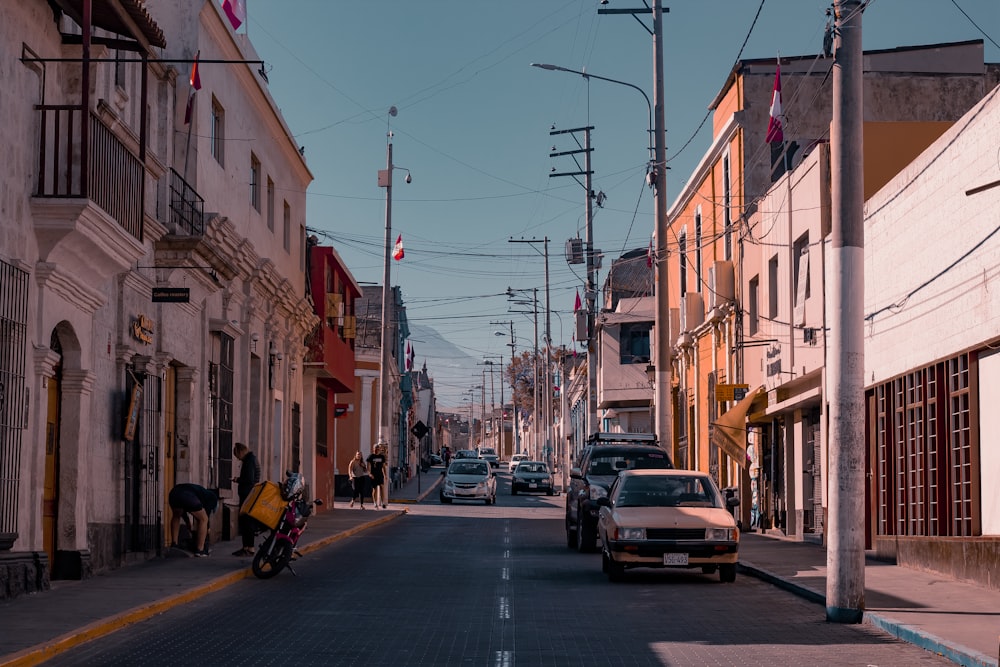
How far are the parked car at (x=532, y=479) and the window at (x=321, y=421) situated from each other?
1701cm

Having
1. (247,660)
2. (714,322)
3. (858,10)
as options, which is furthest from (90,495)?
(714,322)

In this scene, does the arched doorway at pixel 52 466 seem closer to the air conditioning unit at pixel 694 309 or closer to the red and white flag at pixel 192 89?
the red and white flag at pixel 192 89

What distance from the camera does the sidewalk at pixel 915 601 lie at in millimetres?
11328

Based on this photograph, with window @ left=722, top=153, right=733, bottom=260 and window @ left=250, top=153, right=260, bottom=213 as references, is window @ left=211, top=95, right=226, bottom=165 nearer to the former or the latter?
window @ left=250, top=153, right=260, bottom=213

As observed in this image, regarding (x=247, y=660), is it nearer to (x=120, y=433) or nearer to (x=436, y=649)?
(x=436, y=649)

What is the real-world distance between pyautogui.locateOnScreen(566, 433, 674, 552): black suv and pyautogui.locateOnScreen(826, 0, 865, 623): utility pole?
10.7 metres

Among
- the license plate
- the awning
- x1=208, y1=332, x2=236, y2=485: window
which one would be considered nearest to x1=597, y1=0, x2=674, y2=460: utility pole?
the awning

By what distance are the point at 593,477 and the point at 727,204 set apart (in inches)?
474

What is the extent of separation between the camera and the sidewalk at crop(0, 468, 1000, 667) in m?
11.3

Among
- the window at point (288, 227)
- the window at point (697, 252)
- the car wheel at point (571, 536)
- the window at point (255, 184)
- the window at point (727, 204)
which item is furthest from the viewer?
the window at point (697, 252)

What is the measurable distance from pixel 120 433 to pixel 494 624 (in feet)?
27.9

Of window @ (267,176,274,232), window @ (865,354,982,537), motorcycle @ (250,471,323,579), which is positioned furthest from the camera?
window @ (267,176,274,232)

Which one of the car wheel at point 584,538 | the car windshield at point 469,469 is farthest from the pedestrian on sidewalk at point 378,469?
the car wheel at point 584,538

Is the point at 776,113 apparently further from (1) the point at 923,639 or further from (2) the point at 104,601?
(2) the point at 104,601
